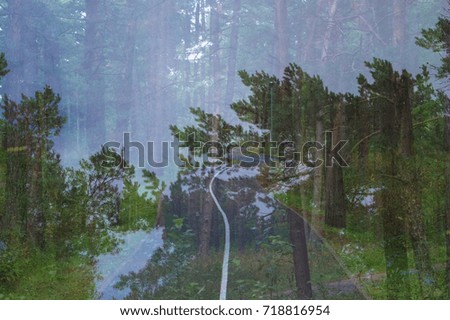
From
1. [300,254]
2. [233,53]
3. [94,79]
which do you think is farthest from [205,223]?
[94,79]

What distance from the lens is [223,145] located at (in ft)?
34.0

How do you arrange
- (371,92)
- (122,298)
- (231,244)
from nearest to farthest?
(122,298) → (231,244) → (371,92)

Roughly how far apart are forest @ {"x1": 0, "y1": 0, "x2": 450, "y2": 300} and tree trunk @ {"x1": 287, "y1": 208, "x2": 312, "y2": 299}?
2 cm

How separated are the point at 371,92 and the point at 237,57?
228cm

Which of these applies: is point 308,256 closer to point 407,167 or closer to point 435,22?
point 407,167

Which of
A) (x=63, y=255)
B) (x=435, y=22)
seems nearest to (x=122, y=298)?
(x=63, y=255)

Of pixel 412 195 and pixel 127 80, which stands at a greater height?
pixel 127 80

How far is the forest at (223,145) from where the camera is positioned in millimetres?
9742

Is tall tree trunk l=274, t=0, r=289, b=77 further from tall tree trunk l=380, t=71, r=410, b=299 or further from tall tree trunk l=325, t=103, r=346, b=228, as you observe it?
tall tree trunk l=380, t=71, r=410, b=299

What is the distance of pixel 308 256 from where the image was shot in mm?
9672

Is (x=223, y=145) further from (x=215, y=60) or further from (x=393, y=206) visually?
(x=393, y=206)

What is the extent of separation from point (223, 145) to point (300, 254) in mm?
2132

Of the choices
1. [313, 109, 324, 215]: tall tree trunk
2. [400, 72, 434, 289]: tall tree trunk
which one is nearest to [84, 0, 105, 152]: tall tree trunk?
[313, 109, 324, 215]: tall tree trunk

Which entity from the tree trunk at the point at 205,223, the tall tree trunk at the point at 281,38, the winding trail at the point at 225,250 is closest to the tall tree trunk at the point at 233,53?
the tall tree trunk at the point at 281,38
